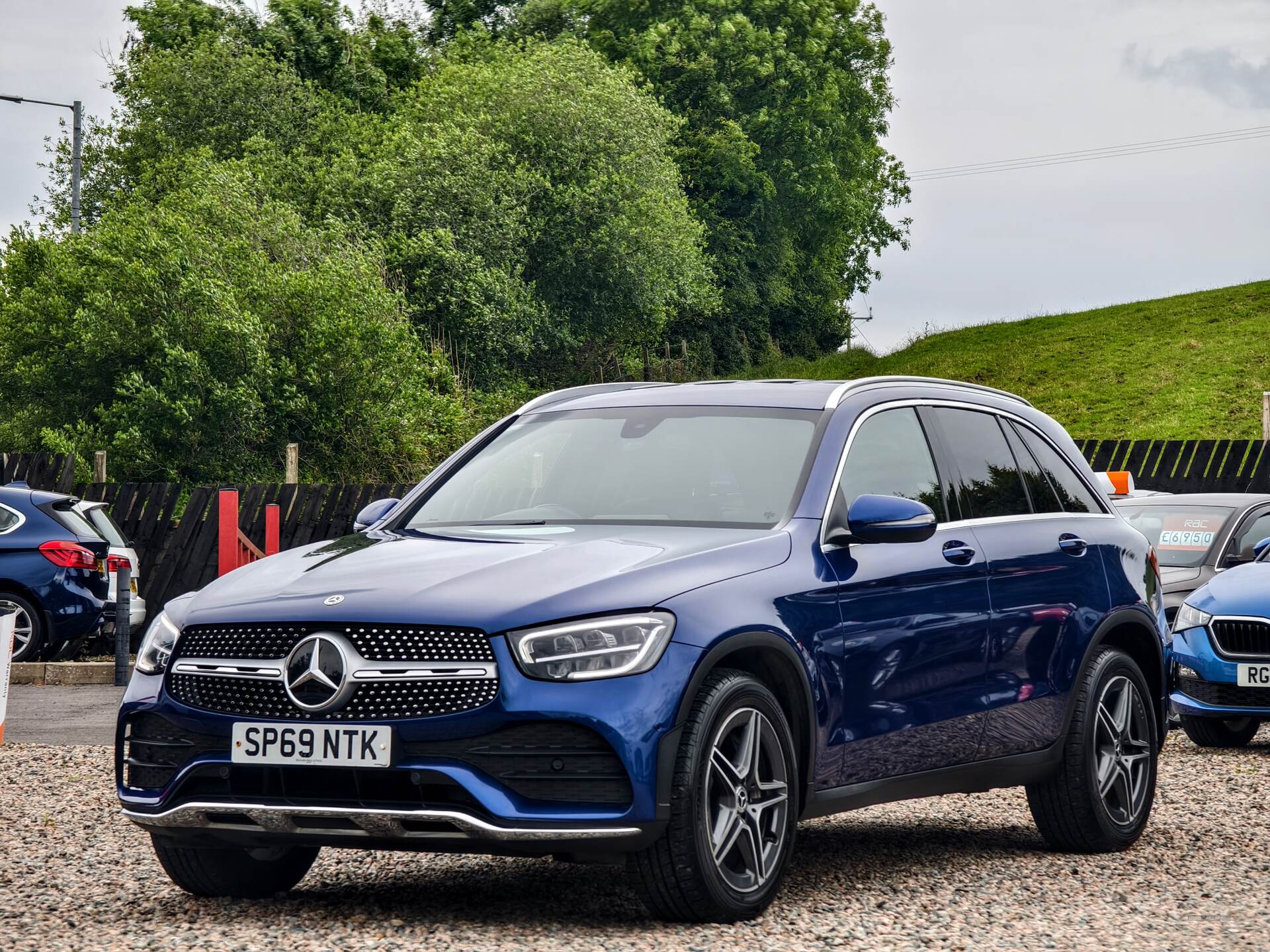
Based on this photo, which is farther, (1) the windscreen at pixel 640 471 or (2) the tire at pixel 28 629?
(2) the tire at pixel 28 629

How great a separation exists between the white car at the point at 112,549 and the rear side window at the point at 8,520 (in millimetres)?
626

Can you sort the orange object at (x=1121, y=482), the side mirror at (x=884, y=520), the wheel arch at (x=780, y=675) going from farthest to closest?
the orange object at (x=1121, y=482)
the side mirror at (x=884, y=520)
the wheel arch at (x=780, y=675)

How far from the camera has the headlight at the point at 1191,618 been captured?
11859mm

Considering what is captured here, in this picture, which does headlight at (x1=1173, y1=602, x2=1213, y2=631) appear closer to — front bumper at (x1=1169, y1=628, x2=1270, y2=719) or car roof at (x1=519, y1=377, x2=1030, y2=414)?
front bumper at (x1=1169, y1=628, x2=1270, y2=719)

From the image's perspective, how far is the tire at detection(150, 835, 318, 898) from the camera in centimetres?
587

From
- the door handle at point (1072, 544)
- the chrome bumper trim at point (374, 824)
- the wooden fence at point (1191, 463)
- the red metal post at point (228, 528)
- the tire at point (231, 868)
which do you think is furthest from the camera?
the wooden fence at point (1191, 463)

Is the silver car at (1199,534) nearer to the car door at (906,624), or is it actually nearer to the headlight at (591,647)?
the car door at (906,624)

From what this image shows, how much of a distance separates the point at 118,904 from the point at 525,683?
1854 millimetres

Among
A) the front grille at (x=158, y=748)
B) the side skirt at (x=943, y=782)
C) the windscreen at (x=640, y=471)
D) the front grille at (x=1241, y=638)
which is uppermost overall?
the windscreen at (x=640, y=471)

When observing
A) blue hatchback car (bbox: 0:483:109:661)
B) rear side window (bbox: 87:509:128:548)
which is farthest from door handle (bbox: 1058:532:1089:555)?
rear side window (bbox: 87:509:128:548)

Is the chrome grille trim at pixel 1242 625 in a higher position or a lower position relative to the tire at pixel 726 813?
lower

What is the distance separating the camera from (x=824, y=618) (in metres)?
5.85

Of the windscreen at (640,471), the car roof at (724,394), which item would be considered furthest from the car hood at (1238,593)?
the windscreen at (640,471)

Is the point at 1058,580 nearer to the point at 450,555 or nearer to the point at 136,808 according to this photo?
the point at 450,555
